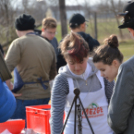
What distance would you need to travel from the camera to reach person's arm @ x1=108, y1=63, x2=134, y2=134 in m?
1.56

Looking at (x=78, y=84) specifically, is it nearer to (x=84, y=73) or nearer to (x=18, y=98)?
(x=84, y=73)

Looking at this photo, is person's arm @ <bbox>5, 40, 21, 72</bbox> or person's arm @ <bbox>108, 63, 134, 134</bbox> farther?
person's arm @ <bbox>5, 40, 21, 72</bbox>

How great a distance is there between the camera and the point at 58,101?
2254 mm

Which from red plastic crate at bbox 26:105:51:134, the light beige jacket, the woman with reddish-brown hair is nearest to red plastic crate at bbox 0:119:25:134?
red plastic crate at bbox 26:105:51:134

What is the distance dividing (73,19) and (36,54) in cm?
93

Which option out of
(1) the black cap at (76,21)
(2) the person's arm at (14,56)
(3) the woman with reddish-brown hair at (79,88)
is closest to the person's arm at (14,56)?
(2) the person's arm at (14,56)

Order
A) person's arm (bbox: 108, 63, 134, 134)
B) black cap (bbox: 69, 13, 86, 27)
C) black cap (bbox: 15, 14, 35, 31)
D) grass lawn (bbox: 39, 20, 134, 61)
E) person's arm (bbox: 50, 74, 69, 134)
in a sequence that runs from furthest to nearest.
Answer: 1. grass lawn (bbox: 39, 20, 134, 61)
2. black cap (bbox: 69, 13, 86, 27)
3. black cap (bbox: 15, 14, 35, 31)
4. person's arm (bbox: 50, 74, 69, 134)
5. person's arm (bbox: 108, 63, 134, 134)

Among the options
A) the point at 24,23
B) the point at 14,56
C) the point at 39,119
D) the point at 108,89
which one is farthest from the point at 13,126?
the point at 24,23

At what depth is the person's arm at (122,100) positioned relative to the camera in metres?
1.56

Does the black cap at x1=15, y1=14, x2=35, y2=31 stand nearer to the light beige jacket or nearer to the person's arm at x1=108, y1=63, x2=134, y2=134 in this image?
the light beige jacket

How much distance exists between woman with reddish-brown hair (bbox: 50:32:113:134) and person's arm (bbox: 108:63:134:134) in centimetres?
57

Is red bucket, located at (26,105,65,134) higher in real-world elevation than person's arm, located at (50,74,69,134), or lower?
lower

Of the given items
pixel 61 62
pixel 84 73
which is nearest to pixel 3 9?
pixel 61 62

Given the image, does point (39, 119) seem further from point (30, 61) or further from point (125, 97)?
point (125, 97)
